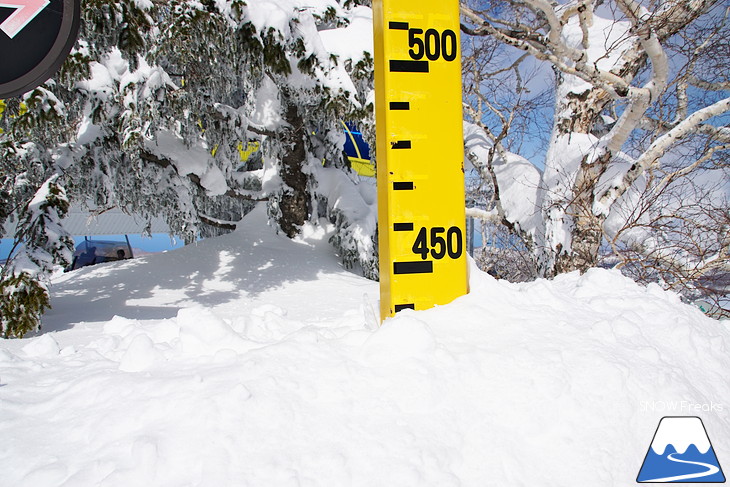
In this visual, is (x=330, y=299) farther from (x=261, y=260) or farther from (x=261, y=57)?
(x=261, y=57)

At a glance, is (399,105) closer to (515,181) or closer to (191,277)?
(515,181)

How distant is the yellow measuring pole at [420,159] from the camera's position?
2355mm

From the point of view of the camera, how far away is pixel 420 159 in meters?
2.37

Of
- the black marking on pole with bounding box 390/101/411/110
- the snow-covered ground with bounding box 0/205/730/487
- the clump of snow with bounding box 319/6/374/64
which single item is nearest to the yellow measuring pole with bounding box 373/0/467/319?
the black marking on pole with bounding box 390/101/411/110

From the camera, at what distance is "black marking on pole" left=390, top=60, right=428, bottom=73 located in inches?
94.1

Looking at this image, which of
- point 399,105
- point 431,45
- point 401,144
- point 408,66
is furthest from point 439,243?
point 431,45

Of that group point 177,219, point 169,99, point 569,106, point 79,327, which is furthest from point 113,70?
point 569,106

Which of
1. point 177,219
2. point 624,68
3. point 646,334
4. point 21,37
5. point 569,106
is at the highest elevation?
point 624,68

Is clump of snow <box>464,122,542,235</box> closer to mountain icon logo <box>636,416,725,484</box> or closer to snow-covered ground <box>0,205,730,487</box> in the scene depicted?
snow-covered ground <box>0,205,730,487</box>

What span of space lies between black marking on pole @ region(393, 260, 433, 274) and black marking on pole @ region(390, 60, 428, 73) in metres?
1.13

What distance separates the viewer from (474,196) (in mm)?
10680

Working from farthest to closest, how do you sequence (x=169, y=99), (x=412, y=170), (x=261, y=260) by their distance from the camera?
(x=261, y=260) → (x=169, y=99) → (x=412, y=170)

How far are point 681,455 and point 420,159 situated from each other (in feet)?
5.75

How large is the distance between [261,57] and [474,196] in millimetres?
6467
